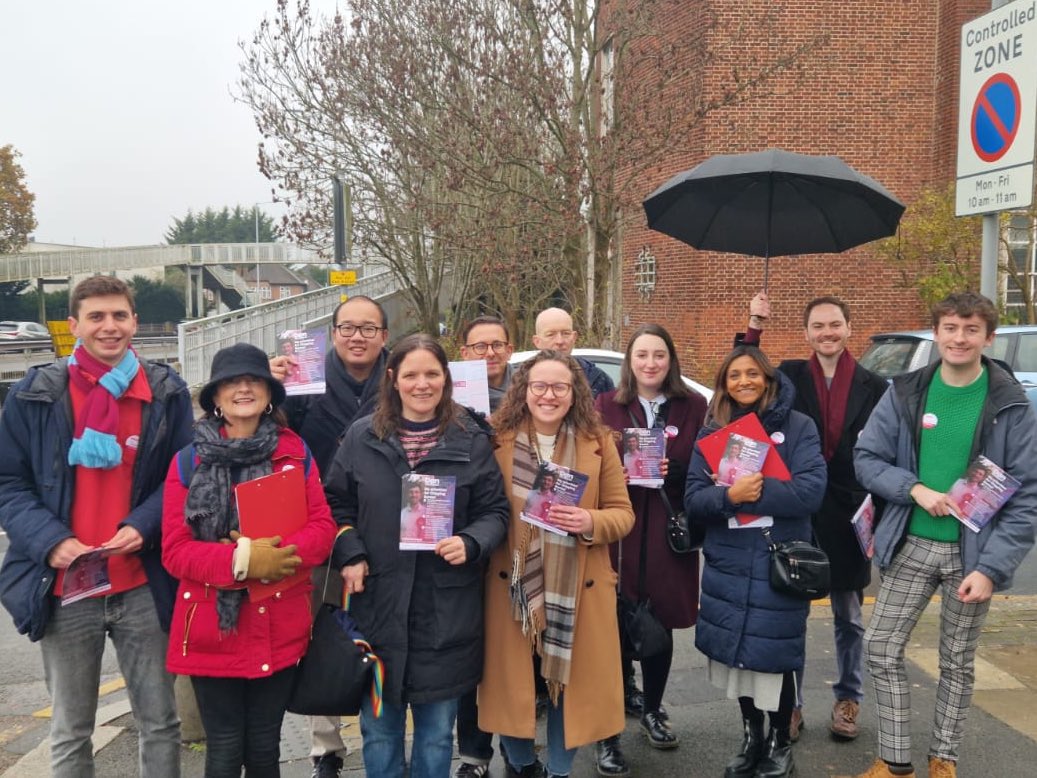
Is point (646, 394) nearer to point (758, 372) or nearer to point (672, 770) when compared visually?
point (758, 372)

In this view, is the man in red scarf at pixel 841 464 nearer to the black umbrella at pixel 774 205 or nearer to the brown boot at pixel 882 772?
the brown boot at pixel 882 772

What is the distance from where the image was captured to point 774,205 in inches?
181

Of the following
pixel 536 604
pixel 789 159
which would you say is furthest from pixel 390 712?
pixel 789 159

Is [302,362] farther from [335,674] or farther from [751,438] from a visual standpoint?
[751,438]

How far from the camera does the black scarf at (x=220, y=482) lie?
113 inches

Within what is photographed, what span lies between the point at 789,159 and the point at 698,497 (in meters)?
1.81

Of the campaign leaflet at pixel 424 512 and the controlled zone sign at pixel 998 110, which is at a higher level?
the controlled zone sign at pixel 998 110

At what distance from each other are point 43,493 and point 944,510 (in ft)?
10.9

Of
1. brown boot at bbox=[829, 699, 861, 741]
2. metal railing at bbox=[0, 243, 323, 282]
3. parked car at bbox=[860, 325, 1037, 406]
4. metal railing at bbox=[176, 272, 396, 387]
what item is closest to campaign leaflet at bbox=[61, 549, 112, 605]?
brown boot at bbox=[829, 699, 861, 741]

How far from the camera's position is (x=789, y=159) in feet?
13.8

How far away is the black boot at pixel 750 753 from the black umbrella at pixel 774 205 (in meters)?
2.33

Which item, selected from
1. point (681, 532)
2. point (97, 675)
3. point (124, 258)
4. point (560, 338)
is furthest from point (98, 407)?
point (124, 258)

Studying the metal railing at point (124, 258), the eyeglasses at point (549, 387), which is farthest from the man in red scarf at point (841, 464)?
the metal railing at point (124, 258)

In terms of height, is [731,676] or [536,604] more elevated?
[536,604]
